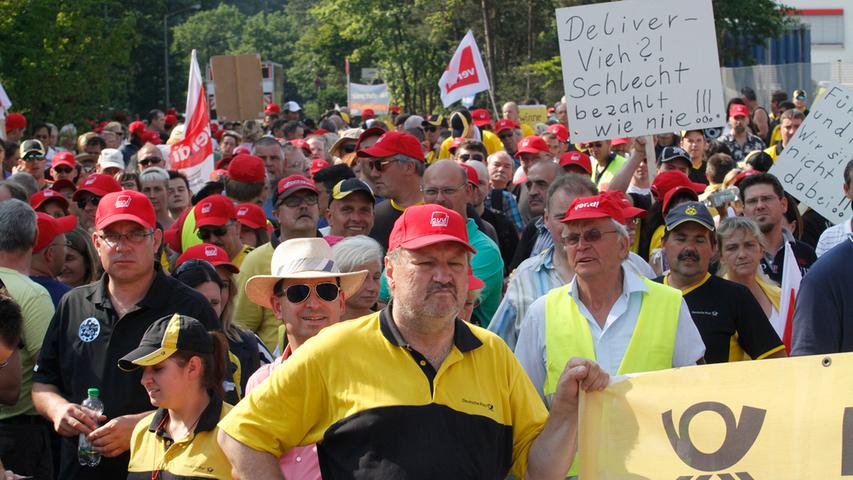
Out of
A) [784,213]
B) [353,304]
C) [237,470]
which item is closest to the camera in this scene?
[237,470]

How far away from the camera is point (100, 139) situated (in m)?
17.5

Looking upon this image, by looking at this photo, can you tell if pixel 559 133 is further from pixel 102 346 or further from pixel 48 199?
pixel 102 346

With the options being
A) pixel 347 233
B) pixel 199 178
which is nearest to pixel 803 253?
pixel 347 233

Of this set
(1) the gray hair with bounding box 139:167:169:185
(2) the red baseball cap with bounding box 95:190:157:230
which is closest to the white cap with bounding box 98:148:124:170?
(1) the gray hair with bounding box 139:167:169:185

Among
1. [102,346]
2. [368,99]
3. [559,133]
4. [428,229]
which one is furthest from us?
[368,99]

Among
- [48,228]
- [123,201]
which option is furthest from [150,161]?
[123,201]

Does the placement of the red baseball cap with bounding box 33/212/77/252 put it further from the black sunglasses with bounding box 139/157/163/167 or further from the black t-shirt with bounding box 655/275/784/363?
the black sunglasses with bounding box 139/157/163/167

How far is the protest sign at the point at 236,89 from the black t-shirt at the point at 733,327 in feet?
42.0

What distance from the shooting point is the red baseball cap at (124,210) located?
5762mm

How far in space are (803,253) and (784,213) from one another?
0.54 meters

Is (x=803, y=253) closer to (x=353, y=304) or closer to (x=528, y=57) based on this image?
(x=353, y=304)

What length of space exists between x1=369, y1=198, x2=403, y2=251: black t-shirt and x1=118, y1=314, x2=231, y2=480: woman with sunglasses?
9.70ft

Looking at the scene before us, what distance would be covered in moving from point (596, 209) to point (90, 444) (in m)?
2.37

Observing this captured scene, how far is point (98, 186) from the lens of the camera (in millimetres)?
10086
